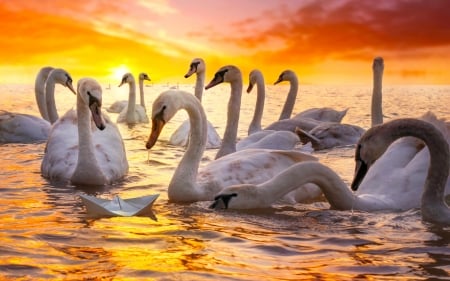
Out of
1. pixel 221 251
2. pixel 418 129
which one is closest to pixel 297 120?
pixel 418 129

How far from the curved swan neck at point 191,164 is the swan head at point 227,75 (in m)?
3.43

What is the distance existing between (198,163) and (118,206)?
1.43m

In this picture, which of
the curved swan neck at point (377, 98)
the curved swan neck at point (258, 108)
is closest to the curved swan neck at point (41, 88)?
the curved swan neck at point (258, 108)

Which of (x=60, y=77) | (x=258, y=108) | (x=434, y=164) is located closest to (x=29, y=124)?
(x=60, y=77)

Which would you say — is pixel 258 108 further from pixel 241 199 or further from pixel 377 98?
pixel 241 199

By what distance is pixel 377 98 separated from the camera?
51.7ft

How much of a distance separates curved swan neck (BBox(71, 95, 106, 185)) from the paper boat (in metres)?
1.83

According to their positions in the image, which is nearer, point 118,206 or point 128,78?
point 118,206

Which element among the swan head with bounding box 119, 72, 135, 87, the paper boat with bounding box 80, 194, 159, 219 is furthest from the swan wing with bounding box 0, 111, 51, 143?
the swan head with bounding box 119, 72, 135, 87

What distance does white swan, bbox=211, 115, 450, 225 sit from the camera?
661 cm

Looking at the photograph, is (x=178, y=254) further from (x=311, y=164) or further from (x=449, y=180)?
(x=449, y=180)

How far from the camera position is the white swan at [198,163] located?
8117mm

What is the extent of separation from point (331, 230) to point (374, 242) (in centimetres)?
56

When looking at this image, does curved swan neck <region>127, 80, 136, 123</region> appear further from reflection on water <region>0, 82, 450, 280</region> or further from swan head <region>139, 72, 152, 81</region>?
reflection on water <region>0, 82, 450, 280</region>
